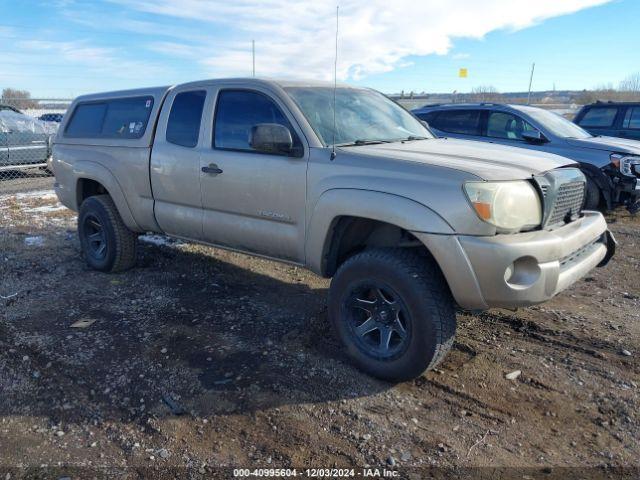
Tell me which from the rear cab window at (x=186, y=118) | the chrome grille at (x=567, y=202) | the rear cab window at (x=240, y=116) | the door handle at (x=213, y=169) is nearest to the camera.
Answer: the chrome grille at (x=567, y=202)

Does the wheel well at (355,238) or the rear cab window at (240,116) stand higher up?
the rear cab window at (240,116)

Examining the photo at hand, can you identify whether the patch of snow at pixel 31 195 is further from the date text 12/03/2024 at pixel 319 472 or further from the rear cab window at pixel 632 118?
the rear cab window at pixel 632 118

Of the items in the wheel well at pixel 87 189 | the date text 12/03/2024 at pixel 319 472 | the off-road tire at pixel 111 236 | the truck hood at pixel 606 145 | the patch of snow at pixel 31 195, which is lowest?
the patch of snow at pixel 31 195

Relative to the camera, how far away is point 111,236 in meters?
5.43

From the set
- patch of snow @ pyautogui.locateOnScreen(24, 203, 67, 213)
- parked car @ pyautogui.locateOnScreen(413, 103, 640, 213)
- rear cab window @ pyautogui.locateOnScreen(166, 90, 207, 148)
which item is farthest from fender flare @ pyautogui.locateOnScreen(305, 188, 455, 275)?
patch of snow @ pyautogui.locateOnScreen(24, 203, 67, 213)

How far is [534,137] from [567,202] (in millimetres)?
4551

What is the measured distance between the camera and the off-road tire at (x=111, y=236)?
17.8 ft

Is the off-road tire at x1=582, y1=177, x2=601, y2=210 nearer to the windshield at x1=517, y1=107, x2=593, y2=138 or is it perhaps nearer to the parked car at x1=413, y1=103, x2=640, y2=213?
the parked car at x1=413, y1=103, x2=640, y2=213

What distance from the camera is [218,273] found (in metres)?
5.64

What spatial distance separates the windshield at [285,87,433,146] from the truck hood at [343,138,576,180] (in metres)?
0.20

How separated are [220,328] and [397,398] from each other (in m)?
1.67

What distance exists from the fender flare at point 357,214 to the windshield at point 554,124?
229 inches

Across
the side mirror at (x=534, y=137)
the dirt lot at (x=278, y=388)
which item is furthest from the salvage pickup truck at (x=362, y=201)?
the side mirror at (x=534, y=137)

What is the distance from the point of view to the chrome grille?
3.36 m
